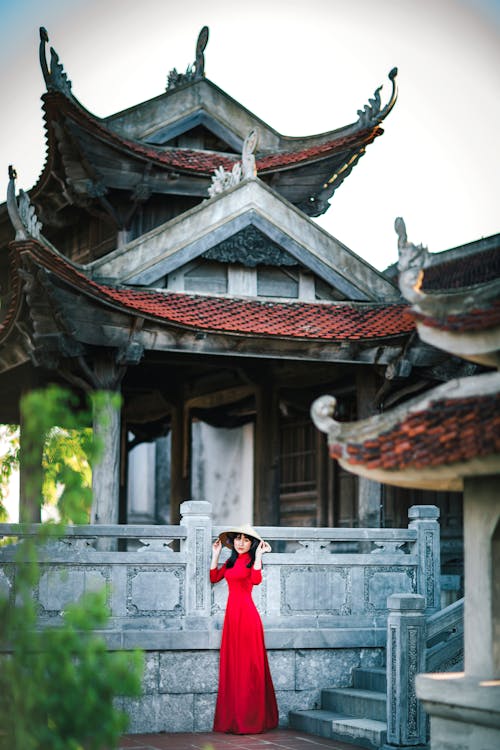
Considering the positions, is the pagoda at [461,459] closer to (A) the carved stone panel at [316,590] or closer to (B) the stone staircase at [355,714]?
(B) the stone staircase at [355,714]

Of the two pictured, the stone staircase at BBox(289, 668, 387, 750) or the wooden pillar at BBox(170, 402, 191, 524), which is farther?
the wooden pillar at BBox(170, 402, 191, 524)

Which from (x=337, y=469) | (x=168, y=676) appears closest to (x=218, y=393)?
(x=337, y=469)

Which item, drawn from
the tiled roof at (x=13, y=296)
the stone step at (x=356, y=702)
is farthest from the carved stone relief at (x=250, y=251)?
the stone step at (x=356, y=702)

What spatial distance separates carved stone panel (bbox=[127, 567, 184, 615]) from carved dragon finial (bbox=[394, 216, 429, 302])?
137 inches

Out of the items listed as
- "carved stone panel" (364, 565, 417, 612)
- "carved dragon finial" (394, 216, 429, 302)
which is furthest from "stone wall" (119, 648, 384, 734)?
"carved dragon finial" (394, 216, 429, 302)

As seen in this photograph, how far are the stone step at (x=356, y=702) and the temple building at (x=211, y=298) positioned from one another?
2568mm

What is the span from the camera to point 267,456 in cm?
1541

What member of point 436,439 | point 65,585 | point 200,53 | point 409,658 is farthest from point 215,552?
point 200,53

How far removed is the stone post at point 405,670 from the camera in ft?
32.1

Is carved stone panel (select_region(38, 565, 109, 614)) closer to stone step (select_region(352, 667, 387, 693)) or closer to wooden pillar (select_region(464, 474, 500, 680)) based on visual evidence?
stone step (select_region(352, 667, 387, 693))

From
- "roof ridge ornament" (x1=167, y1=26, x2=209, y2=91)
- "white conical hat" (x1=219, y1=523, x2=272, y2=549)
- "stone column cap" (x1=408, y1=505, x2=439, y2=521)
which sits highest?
"roof ridge ornament" (x1=167, y1=26, x2=209, y2=91)

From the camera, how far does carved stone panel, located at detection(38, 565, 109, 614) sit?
1078 cm

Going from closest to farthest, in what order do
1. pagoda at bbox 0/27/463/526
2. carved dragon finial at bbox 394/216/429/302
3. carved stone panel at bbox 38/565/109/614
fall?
carved dragon finial at bbox 394/216/429/302 < carved stone panel at bbox 38/565/109/614 < pagoda at bbox 0/27/463/526

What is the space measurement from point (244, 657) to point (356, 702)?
111 centimetres
